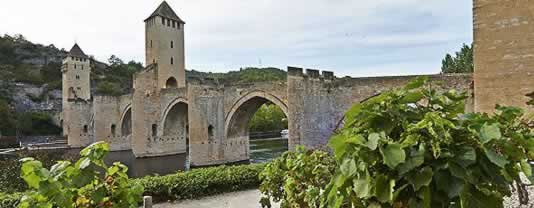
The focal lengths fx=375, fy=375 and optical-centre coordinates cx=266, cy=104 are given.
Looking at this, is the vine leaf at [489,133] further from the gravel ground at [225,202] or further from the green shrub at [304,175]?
the gravel ground at [225,202]

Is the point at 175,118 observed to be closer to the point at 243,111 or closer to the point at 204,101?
the point at 204,101

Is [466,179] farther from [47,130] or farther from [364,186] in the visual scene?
[47,130]

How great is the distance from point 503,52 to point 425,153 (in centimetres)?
765

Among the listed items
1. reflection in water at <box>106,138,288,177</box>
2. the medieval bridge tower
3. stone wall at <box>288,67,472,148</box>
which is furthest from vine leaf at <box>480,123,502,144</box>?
reflection in water at <box>106,138,288,177</box>

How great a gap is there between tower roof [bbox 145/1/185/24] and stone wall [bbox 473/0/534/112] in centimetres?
3074

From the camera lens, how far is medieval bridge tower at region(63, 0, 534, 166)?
14.6 m

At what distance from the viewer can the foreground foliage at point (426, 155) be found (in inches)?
47.0

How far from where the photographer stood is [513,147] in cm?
127

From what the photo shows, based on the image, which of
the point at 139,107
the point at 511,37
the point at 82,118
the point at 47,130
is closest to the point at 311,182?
the point at 511,37

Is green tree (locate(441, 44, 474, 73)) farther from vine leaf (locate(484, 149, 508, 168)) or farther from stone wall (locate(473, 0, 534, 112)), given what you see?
vine leaf (locate(484, 149, 508, 168))

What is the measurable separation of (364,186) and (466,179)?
0.31m

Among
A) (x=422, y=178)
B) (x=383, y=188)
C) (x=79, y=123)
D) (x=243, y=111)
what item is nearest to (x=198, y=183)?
(x=383, y=188)

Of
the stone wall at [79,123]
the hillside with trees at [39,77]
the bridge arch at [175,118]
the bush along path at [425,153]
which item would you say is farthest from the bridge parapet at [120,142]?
the bush along path at [425,153]

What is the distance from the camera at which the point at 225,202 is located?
9.79 metres
